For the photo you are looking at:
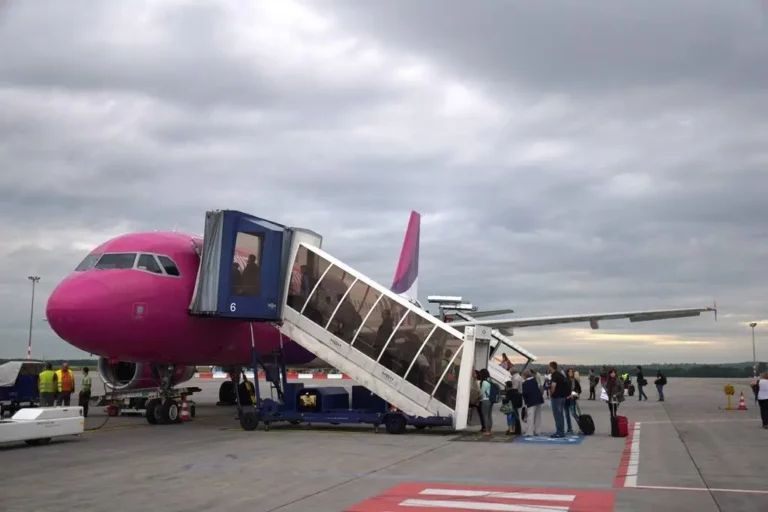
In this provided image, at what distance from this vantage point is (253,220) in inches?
738

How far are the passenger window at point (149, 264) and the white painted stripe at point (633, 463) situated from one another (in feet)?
36.2

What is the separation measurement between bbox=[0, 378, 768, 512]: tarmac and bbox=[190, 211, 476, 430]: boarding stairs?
3.88ft

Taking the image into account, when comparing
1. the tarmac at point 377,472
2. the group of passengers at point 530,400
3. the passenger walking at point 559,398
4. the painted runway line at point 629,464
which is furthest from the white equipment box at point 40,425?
the painted runway line at point 629,464

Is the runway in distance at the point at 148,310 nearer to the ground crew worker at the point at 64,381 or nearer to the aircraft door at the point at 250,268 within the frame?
the aircraft door at the point at 250,268

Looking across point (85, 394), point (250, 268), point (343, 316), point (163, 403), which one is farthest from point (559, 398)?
point (85, 394)

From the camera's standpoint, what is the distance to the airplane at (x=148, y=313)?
16.5m

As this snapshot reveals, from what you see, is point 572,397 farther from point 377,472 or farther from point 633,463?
point 377,472

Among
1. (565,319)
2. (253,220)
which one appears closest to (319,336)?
(253,220)

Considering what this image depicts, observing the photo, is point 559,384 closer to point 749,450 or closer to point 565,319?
point 749,450

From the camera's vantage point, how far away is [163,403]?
20.0 m

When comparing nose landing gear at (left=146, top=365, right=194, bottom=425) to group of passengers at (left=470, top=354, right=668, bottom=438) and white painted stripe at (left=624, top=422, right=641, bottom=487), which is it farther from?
white painted stripe at (left=624, top=422, right=641, bottom=487)

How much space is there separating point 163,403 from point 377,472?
33.2ft

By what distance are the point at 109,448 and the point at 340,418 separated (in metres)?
5.79

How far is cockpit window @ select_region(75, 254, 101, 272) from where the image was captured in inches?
701
